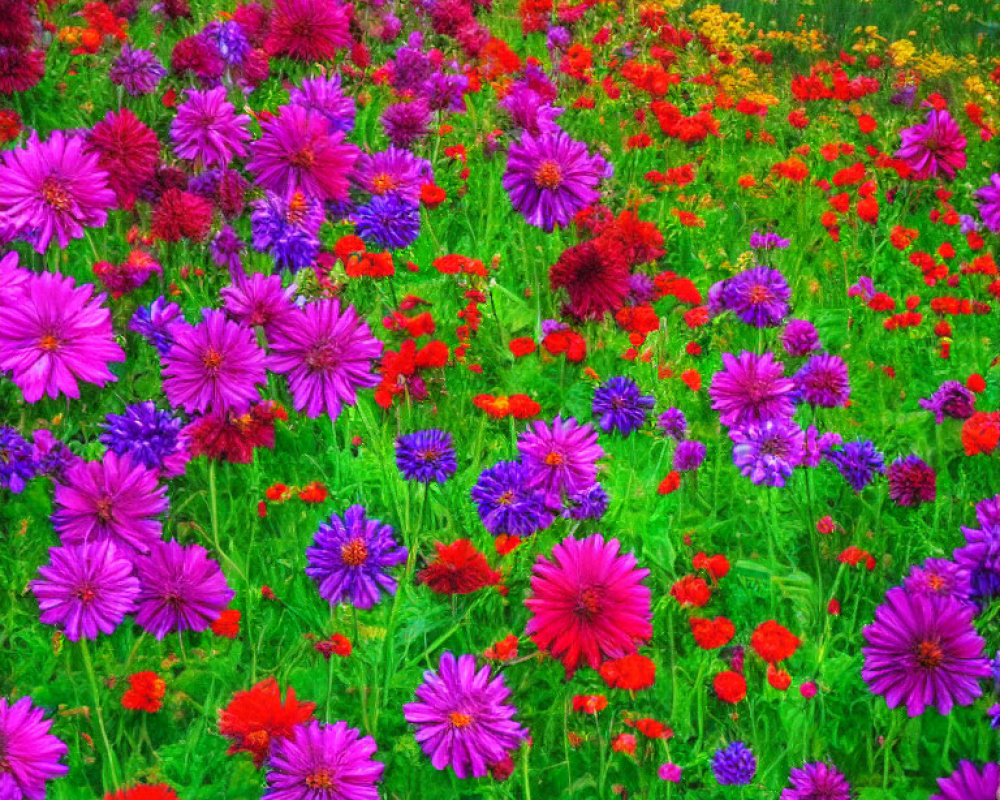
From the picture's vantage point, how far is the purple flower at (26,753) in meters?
1.33

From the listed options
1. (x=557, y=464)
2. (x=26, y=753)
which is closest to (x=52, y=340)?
(x=26, y=753)

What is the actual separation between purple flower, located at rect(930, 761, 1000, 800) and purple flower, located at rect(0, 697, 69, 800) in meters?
1.21

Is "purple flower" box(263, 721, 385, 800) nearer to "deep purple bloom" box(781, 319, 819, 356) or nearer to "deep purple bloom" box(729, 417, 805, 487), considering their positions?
"deep purple bloom" box(729, 417, 805, 487)

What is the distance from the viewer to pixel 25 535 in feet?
6.12

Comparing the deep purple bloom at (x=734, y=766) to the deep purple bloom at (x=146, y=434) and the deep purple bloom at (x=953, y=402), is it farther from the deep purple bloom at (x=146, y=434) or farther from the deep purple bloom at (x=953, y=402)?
the deep purple bloom at (x=146, y=434)

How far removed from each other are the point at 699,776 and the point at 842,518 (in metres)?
0.81

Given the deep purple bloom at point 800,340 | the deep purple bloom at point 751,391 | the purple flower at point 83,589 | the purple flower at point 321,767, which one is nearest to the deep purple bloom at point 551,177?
the deep purple bloom at point 751,391

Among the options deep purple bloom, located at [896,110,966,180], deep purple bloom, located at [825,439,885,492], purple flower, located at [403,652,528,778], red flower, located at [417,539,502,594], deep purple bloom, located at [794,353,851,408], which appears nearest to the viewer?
purple flower, located at [403,652,528,778]

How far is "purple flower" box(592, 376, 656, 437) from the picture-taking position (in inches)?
82.1

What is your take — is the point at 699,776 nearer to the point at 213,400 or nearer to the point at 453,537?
the point at 453,537

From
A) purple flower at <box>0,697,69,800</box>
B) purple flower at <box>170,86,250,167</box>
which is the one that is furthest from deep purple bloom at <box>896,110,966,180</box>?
purple flower at <box>0,697,69,800</box>

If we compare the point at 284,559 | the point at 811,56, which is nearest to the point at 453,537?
the point at 284,559

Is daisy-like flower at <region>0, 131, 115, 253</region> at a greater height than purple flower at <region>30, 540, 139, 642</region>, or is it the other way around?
daisy-like flower at <region>0, 131, 115, 253</region>

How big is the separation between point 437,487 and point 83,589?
2.58 feet
